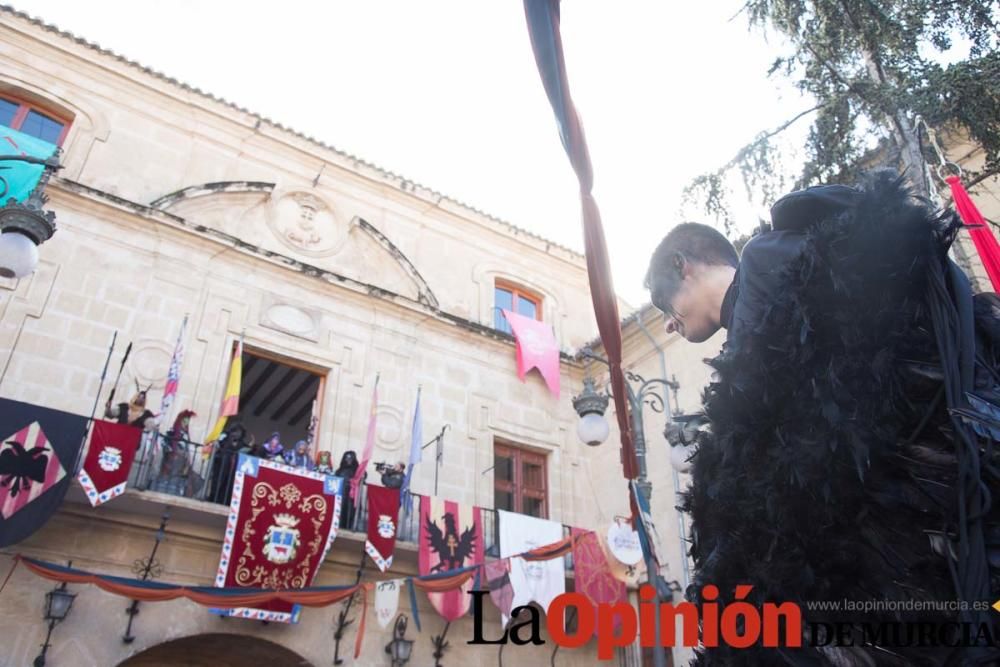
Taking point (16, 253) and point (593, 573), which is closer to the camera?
point (16, 253)

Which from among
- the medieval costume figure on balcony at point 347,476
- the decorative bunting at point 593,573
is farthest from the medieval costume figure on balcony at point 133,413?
the decorative bunting at point 593,573

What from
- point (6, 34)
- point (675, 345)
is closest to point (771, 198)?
point (675, 345)

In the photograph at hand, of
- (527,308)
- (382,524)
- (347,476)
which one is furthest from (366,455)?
(527,308)

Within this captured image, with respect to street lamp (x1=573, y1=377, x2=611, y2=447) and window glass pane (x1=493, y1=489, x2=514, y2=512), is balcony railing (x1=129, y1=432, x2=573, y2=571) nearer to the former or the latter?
window glass pane (x1=493, y1=489, x2=514, y2=512)

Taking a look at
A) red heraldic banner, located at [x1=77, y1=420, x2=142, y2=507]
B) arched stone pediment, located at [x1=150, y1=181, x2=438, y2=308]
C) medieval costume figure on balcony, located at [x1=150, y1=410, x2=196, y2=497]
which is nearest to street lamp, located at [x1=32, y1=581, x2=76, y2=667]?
red heraldic banner, located at [x1=77, y1=420, x2=142, y2=507]

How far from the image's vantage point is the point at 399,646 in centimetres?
938

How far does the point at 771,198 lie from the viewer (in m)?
8.71

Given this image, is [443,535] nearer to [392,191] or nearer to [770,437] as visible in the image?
[392,191]

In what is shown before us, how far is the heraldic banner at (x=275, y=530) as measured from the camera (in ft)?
27.7

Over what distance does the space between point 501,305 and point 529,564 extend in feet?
19.3

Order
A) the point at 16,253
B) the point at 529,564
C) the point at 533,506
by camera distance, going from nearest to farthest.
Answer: the point at 16,253, the point at 529,564, the point at 533,506

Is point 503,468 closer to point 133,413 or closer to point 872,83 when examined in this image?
point 133,413

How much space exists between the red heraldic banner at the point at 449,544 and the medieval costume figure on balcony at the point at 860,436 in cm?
873

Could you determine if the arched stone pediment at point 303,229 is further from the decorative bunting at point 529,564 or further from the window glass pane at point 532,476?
the decorative bunting at point 529,564
